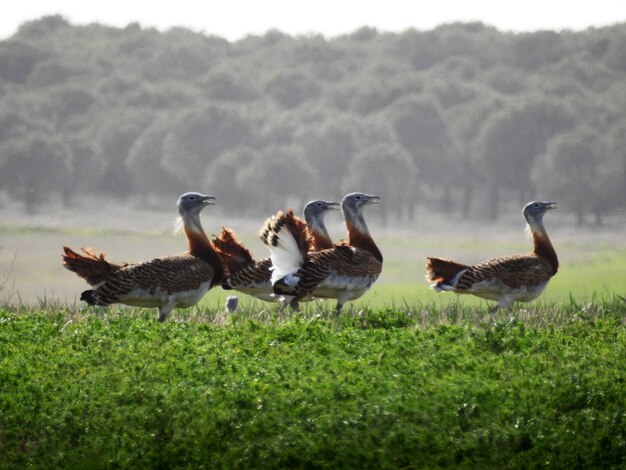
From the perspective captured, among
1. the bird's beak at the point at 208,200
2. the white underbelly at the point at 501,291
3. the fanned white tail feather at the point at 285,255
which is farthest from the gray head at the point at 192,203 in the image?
the white underbelly at the point at 501,291

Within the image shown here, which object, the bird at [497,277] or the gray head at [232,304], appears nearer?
the bird at [497,277]

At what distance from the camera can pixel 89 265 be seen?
12.9m

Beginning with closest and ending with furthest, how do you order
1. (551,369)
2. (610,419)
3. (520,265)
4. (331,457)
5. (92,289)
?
(331,457) → (610,419) → (551,369) → (92,289) → (520,265)

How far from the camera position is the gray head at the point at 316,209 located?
14758 mm

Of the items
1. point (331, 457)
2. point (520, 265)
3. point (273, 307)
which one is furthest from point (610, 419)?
point (273, 307)

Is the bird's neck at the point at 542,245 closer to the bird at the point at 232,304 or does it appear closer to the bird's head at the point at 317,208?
the bird's head at the point at 317,208

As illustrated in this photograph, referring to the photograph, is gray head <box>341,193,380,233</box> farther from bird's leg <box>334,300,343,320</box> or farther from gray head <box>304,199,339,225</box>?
bird's leg <box>334,300,343,320</box>

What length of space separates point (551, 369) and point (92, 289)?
554cm

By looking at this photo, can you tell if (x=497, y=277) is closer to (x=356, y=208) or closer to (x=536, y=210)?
(x=536, y=210)

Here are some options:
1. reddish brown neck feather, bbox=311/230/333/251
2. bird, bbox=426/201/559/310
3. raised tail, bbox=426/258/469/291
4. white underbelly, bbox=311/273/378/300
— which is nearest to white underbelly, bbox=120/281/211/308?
white underbelly, bbox=311/273/378/300

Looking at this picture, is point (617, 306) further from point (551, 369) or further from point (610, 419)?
point (610, 419)

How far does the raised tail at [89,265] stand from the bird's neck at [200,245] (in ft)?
3.64

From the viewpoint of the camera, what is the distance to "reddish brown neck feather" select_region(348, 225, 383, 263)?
14.4 meters

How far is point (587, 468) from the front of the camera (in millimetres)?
8227
